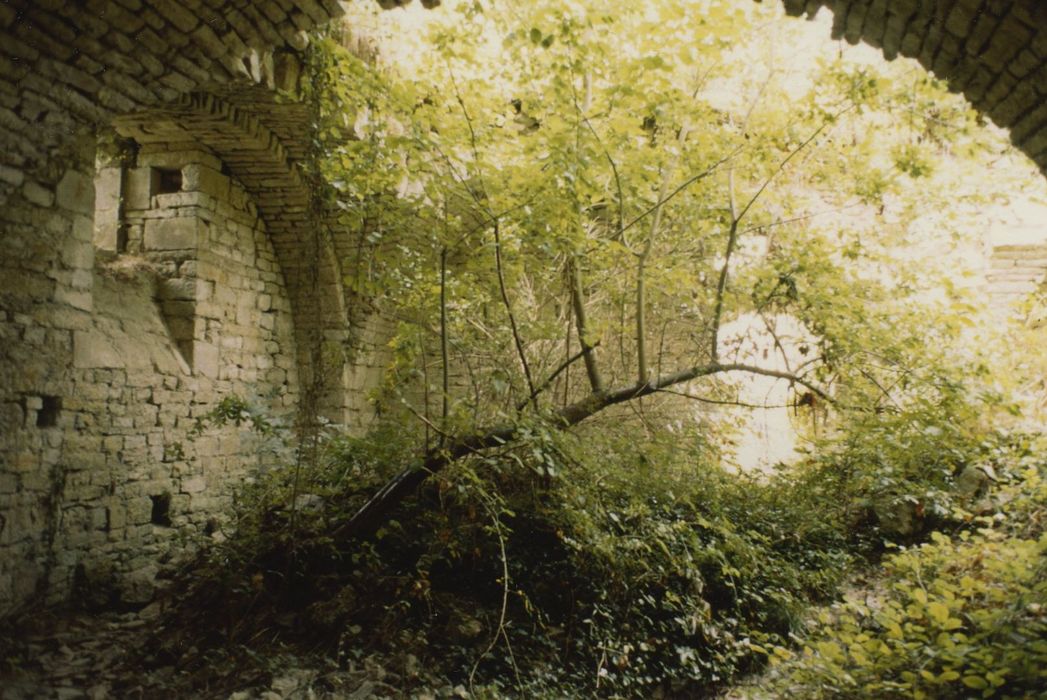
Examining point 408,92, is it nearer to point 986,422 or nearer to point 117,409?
point 117,409

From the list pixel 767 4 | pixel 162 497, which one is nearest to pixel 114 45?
pixel 162 497

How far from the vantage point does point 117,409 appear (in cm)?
552

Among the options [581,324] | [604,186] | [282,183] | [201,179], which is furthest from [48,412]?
[604,186]

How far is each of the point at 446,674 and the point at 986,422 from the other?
4914 mm

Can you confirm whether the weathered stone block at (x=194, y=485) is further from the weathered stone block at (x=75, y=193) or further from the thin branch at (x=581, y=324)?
the thin branch at (x=581, y=324)

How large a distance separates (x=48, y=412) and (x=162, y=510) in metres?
1.49

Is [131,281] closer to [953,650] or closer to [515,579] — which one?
[515,579]

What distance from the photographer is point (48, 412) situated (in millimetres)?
4766

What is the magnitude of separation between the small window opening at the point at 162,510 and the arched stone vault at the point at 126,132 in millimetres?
138

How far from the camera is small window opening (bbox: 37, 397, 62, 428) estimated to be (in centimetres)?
471

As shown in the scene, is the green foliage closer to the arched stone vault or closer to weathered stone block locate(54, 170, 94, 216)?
the arched stone vault

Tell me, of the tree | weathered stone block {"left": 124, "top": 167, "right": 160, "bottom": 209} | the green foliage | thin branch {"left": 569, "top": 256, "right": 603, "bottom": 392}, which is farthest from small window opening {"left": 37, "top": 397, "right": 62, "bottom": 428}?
the green foliage

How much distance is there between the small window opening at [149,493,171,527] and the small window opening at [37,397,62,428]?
4.21 ft

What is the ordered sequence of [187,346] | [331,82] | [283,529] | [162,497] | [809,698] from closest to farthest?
[809,698], [283,529], [331,82], [162,497], [187,346]
